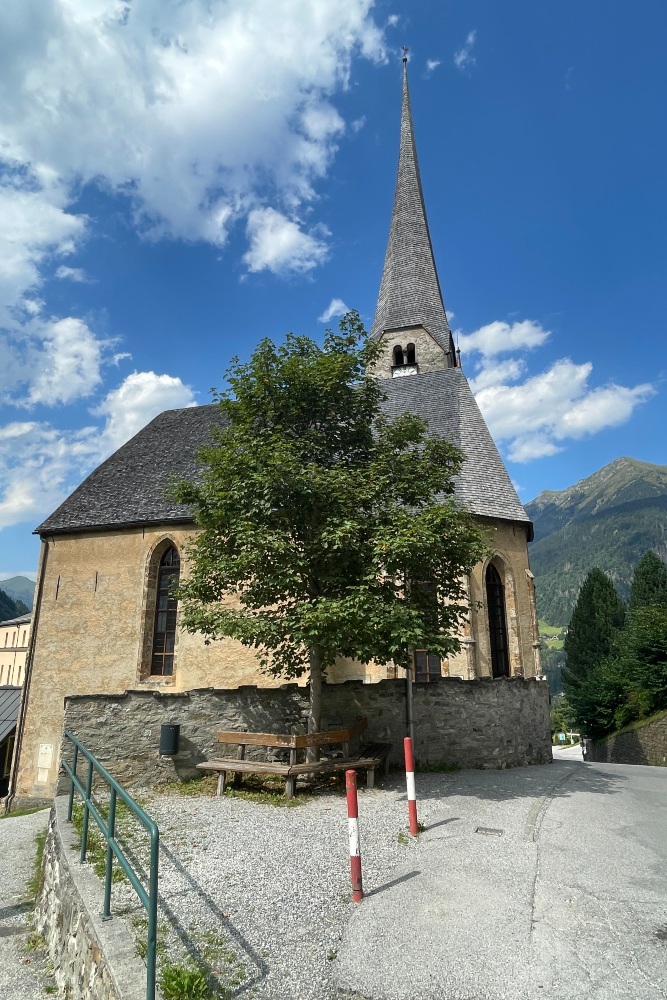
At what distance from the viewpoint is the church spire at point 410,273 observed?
3061 centimetres

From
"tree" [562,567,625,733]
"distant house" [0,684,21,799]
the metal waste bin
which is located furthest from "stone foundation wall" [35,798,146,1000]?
"tree" [562,567,625,733]

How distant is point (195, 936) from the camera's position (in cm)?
463

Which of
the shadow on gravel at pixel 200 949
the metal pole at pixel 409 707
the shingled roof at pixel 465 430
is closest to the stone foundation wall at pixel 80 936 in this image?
the shadow on gravel at pixel 200 949

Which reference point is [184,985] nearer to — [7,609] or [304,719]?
[304,719]

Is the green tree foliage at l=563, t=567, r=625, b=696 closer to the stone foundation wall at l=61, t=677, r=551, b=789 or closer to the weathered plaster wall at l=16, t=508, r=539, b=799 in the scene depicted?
the weathered plaster wall at l=16, t=508, r=539, b=799

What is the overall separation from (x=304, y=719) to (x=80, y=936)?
6332 mm

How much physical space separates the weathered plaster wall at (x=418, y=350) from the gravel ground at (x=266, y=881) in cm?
2296

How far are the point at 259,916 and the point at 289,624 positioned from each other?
442 centimetres

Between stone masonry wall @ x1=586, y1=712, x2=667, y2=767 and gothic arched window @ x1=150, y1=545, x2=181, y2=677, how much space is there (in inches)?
612

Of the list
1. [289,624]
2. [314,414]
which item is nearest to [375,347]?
[314,414]

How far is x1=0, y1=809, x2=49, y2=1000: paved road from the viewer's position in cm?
560

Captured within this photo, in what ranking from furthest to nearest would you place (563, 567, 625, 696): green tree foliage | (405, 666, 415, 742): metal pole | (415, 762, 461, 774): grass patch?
(563, 567, 625, 696): green tree foliage
(405, 666, 415, 742): metal pole
(415, 762, 461, 774): grass patch

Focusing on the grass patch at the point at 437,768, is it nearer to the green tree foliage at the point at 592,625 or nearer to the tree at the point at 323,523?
the tree at the point at 323,523

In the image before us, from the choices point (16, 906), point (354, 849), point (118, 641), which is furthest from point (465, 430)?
point (16, 906)
